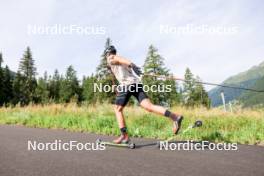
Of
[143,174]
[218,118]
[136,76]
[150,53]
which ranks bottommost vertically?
[143,174]

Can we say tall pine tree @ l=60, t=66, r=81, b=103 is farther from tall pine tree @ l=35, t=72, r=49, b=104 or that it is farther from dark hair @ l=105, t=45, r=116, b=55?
dark hair @ l=105, t=45, r=116, b=55

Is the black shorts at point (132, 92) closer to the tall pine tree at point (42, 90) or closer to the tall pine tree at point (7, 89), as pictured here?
the tall pine tree at point (7, 89)

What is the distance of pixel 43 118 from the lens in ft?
43.0

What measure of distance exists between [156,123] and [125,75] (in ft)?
13.5

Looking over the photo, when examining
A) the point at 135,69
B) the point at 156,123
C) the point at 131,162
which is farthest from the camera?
the point at 156,123

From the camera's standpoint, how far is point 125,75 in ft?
23.4

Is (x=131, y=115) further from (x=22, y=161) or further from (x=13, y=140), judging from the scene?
(x=22, y=161)

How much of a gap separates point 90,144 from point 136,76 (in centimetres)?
187

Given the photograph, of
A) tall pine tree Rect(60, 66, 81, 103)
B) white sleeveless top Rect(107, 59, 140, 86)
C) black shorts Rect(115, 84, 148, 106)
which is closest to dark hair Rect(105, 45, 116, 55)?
white sleeveless top Rect(107, 59, 140, 86)

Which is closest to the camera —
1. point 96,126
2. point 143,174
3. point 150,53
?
point 143,174

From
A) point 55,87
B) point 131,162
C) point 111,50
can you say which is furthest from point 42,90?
point 131,162

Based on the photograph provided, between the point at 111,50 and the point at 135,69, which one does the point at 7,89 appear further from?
the point at 135,69

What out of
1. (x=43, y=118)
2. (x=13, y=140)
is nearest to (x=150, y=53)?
(x=43, y=118)

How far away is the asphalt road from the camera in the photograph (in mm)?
4578
